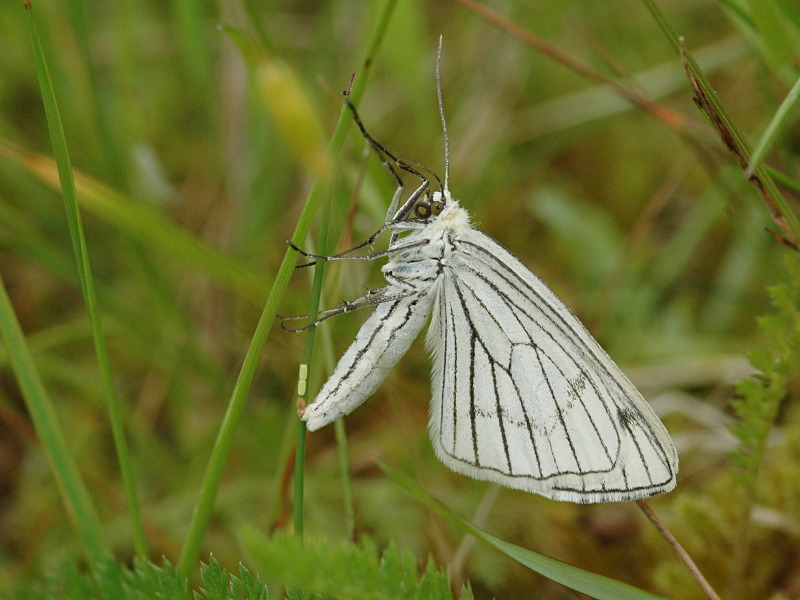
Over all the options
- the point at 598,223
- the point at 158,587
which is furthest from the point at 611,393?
the point at 598,223

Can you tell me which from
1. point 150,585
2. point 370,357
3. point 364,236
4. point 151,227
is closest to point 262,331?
point 370,357

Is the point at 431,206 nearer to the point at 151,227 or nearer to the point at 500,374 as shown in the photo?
the point at 500,374

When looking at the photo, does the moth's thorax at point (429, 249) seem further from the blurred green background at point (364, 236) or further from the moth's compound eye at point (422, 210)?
the blurred green background at point (364, 236)

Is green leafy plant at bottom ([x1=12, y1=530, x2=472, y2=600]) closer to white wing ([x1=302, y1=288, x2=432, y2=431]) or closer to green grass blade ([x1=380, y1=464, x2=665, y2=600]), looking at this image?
green grass blade ([x1=380, y1=464, x2=665, y2=600])

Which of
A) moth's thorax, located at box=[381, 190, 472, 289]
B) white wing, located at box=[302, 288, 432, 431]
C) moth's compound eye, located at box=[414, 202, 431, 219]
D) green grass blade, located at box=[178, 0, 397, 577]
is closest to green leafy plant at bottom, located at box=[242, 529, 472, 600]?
green grass blade, located at box=[178, 0, 397, 577]

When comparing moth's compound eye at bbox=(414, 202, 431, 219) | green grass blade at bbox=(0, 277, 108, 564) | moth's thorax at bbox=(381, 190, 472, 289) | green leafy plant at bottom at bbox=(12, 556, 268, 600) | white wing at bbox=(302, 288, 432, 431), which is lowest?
green leafy plant at bottom at bbox=(12, 556, 268, 600)
